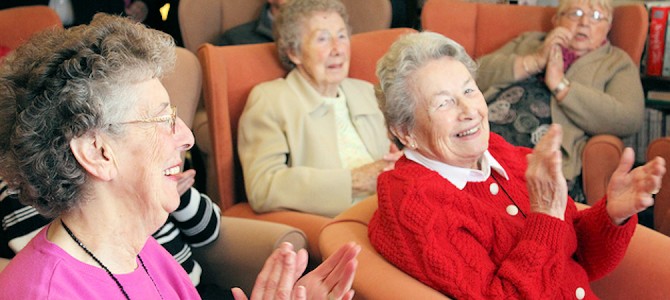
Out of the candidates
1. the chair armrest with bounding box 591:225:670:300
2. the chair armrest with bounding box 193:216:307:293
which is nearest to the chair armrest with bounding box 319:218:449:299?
the chair armrest with bounding box 193:216:307:293

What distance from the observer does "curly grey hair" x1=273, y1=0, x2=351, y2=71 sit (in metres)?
2.87

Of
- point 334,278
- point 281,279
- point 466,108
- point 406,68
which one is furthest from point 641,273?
point 281,279

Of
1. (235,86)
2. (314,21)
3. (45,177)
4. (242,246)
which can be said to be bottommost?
(242,246)

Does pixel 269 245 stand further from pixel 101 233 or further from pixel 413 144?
pixel 101 233

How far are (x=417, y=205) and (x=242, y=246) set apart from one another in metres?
0.70

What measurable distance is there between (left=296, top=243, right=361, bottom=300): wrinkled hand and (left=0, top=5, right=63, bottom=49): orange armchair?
222 cm

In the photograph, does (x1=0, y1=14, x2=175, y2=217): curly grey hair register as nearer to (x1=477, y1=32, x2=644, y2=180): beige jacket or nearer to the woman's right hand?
(x1=477, y1=32, x2=644, y2=180): beige jacket

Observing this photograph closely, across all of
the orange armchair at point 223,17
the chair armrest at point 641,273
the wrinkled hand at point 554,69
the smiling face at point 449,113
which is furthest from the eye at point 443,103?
the orange armchair at point 223,17

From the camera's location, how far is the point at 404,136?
187 cm

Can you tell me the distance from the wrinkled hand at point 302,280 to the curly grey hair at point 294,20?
60.0 inches

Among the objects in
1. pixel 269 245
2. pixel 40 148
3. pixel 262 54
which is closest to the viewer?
pixel 40 148

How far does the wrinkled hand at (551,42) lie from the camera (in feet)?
10.5

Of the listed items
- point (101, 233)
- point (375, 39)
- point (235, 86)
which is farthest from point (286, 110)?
point (101, 233)

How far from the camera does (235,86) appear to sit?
2.83 metres
